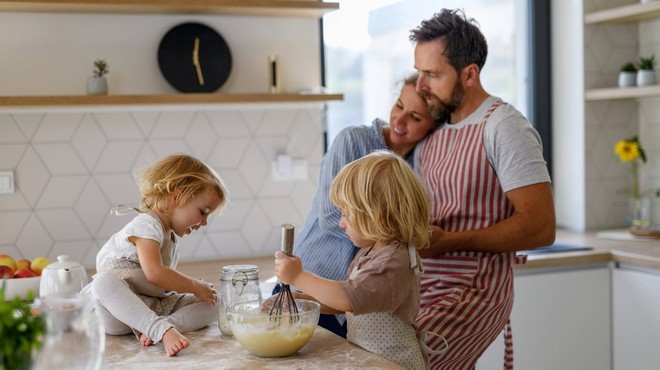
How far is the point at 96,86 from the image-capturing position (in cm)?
282

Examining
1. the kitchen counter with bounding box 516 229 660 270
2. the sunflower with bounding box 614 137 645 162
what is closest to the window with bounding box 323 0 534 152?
the sunflower with bounding box 614 137 645 162

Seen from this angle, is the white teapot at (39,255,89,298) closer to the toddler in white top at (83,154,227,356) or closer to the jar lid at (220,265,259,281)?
the toddler in white top at (83,154,227,356)

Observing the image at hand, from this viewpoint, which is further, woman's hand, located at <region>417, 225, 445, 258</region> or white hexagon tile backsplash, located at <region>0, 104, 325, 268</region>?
white hexagon tile backsplash, located at <region>0, 104, 325, 268</region>

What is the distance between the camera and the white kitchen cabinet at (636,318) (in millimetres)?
2867

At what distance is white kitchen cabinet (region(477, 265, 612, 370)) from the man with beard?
2.51 feet

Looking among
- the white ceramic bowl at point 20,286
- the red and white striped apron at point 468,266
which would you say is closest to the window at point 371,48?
the red and white striped apron at point 468,266

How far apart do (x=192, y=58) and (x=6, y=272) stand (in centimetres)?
119

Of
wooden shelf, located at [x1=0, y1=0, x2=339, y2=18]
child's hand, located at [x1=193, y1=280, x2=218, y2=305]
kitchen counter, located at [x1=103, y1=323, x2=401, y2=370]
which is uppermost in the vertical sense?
wooden shelf, located at [x1=0, y1=0, x2=339, y2=18]

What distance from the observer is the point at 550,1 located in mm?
3707

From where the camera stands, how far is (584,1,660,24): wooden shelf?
3.25m

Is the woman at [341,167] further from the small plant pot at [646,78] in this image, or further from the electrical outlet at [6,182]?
the small plant pot at [646,78]

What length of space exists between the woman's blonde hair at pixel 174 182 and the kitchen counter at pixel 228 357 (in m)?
0.30

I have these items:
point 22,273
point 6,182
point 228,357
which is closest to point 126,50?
point 6,182

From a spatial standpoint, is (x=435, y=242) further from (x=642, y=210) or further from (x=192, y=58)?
(x=642, y=210)
